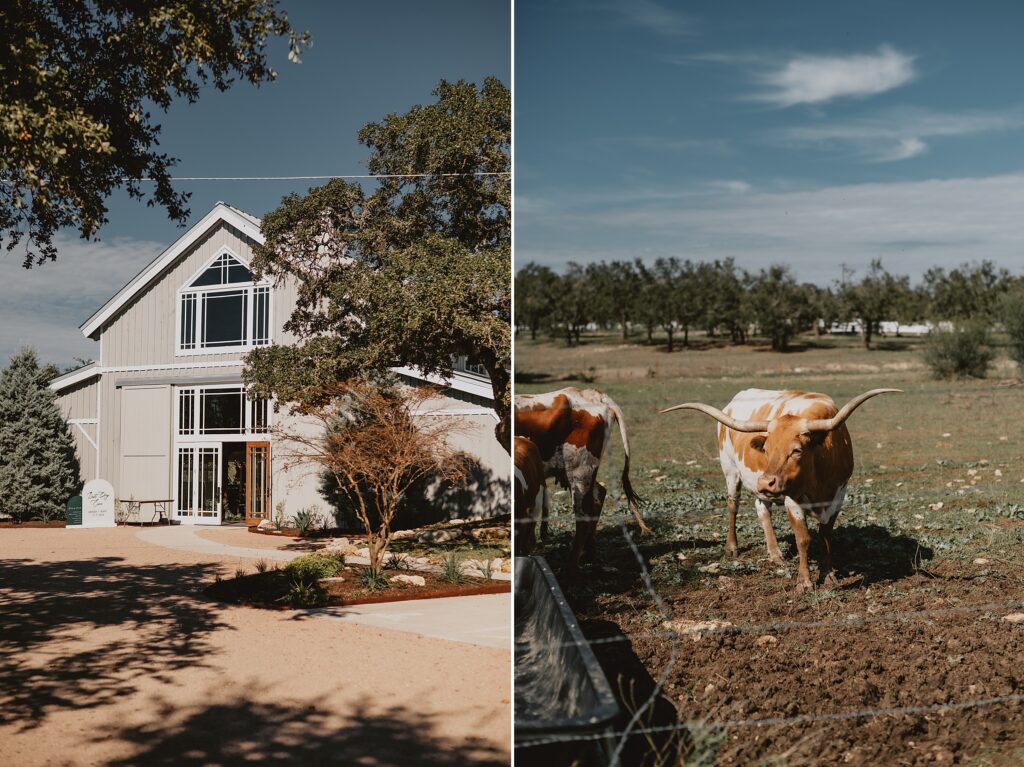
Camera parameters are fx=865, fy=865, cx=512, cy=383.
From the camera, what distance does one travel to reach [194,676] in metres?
3.45

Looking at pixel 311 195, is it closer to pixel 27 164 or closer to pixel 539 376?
pixel 27 164

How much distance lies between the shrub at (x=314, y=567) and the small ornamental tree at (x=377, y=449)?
264 mm

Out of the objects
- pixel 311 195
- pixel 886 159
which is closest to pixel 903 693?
A: pixel 886 159

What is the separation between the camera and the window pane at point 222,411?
4.06 meters

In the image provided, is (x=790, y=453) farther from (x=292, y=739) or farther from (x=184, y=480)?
(x=184, y=480)

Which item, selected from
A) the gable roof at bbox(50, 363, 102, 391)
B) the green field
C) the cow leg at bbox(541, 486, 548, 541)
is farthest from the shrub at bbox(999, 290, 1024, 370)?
the gable roof at bbox(50, 363, 102, 391)

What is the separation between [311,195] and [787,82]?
7.74ft

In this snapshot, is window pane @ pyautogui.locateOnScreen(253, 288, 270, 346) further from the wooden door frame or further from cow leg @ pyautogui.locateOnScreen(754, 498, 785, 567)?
cow leg @ pyautogui.locateOnScreen(754, 498, 785, 567)

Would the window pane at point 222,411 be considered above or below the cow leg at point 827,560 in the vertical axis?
above

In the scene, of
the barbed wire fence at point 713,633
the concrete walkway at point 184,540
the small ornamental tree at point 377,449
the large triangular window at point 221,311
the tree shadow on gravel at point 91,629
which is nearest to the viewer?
the barbed wire fence at point 713,633

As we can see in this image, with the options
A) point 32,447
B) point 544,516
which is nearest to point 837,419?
point 544,516

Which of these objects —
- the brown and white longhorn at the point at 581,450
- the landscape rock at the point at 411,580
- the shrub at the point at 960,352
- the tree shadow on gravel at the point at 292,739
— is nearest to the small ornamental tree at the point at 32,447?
the tree shadow on gravel at the point at 292,739

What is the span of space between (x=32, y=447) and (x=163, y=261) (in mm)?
987

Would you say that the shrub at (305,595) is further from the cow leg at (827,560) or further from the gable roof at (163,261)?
the cow leg at (827,560)
